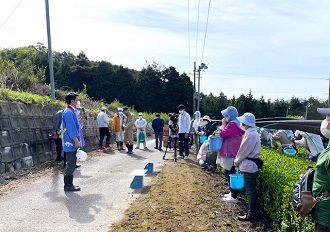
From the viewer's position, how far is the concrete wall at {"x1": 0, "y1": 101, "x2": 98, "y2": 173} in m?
8.12

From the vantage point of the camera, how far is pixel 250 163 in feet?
17.4

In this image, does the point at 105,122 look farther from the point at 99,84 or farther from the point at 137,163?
the point at 99,84

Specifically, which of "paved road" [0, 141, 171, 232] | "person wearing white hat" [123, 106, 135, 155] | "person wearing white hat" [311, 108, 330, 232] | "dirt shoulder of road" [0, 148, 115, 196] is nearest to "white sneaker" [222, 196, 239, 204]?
"paved road" [0, 141, 171, 232]

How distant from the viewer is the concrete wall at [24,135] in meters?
8.12

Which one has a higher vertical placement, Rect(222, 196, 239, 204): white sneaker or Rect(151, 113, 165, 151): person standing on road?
Rect(151, 113, 165, 151): person standing on road

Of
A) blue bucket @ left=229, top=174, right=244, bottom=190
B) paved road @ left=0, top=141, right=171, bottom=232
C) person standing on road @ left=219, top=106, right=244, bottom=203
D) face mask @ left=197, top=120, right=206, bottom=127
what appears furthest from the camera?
face mask @ left=197, top=120, right=206, bottom=127

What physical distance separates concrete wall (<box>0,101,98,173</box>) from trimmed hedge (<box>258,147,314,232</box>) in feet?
20.4

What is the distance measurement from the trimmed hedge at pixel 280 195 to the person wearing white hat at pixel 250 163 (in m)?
0.17

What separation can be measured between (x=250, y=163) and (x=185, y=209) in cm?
140

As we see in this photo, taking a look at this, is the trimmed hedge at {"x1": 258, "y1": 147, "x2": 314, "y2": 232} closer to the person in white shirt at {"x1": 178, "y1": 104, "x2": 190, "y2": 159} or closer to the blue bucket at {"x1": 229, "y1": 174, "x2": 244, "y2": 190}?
the blue bucket at {"x1": 229, "y1": 174, "x2": 244, "y2": 190}

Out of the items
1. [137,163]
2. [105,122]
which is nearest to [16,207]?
[137,163]

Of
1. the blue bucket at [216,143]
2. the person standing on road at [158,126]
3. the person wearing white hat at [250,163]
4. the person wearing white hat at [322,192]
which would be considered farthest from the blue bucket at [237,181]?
the person standing on road at [158,126]

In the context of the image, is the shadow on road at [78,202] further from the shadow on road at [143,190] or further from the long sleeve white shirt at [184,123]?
the long sleeve white shirt at [184,123]

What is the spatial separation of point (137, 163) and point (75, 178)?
9.32 ft
